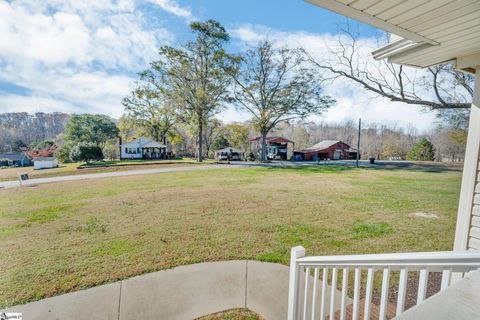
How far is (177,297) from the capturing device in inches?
111

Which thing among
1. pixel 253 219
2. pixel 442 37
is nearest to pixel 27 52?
pixel 442 37

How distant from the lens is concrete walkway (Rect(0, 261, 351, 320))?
2566mm

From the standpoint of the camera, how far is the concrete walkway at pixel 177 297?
2.57m

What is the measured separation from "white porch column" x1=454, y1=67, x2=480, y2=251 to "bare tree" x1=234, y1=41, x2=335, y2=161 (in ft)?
71.3

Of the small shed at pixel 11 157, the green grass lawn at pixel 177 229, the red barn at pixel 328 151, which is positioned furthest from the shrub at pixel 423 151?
the small shed at pixel 11 157

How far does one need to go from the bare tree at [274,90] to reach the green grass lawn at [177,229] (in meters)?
16.1

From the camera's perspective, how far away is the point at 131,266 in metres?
3.54

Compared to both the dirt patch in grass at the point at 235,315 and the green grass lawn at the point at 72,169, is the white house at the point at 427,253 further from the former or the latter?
the green grass lawn at the point at 72,169

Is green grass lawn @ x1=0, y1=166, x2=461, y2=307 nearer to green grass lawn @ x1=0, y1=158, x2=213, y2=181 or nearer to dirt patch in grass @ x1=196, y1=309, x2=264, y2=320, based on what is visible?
green grass lawn @ x1=0, y1=158, x2=213, y2=181

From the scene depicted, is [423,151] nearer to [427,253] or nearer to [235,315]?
[235,315]

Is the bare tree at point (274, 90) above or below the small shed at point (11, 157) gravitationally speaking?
above

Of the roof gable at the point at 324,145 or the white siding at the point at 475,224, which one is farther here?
the roof gable at the point at 324,145

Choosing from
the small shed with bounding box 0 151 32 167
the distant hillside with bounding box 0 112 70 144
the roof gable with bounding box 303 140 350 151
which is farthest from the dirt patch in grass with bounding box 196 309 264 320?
the roof gable with bounding box 303 140 350 151

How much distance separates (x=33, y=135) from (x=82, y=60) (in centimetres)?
179
